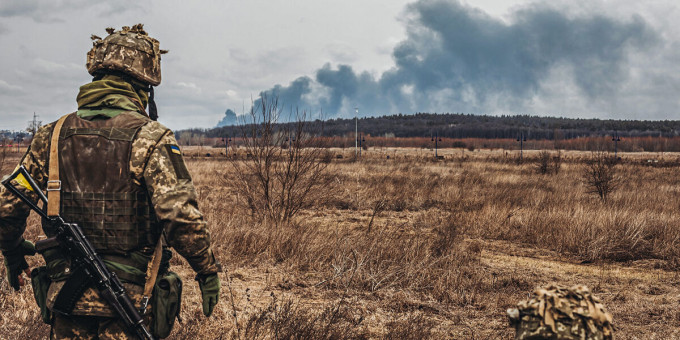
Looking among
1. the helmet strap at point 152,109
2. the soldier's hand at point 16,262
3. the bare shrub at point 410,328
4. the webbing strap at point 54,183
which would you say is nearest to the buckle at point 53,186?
the webbing strap at point 54,183

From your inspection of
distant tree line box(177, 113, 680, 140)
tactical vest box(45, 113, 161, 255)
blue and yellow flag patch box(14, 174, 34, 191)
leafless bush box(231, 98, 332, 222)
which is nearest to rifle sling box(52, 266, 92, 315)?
tactical vest box(45, 113, 161, 255)

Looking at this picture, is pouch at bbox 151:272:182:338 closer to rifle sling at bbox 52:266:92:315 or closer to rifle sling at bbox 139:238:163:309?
rifle sling at bbox 139:238:163:309

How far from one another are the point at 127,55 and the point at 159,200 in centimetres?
85

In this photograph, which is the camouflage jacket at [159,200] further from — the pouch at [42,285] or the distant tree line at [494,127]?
the distant tree line at [494,127]

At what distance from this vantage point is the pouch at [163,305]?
86.6 inches

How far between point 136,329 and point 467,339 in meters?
2.76

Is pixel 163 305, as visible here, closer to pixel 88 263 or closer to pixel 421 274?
pixel 88 263

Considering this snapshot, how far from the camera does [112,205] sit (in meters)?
2.09

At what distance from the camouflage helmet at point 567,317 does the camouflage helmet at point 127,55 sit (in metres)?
2.17

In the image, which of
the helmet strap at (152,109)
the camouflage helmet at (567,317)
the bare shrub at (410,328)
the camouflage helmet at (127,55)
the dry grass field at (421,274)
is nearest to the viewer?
the camouflage helmet at (567,317)

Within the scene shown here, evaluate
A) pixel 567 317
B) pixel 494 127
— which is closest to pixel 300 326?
pixel 567 317

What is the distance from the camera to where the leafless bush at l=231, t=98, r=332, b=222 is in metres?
7.36

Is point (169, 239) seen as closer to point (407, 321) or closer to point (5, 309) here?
point (407, 321)

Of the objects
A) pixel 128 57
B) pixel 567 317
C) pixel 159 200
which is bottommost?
pixel 567 317
